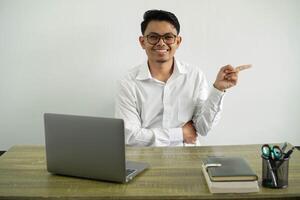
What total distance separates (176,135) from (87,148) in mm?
852

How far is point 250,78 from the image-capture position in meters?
2.74

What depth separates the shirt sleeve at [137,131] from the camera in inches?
82.9

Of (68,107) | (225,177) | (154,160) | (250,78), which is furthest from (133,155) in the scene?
(250,78)

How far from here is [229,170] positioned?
131cm

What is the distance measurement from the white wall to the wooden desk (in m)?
0.98

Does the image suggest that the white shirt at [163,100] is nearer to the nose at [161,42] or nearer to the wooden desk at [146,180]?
the nose at [161,42]

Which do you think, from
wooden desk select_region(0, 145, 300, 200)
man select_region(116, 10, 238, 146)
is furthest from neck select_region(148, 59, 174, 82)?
wooden desk select_region(0, 145, 300, 200)

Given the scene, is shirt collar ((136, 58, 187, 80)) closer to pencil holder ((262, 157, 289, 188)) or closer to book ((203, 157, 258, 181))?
book ((203, 157, 258, 181))

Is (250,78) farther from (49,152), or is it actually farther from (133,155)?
(49,152)

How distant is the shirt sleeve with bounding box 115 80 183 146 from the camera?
6.91 feet

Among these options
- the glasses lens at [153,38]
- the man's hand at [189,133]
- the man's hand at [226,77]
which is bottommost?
the man's hand at [189,133]

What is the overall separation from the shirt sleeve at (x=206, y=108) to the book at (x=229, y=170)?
0.69m

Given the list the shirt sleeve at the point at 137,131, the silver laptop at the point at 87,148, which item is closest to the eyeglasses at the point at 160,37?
the shirt sleeve at the point at 137,131

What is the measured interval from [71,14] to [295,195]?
6.36 ft
